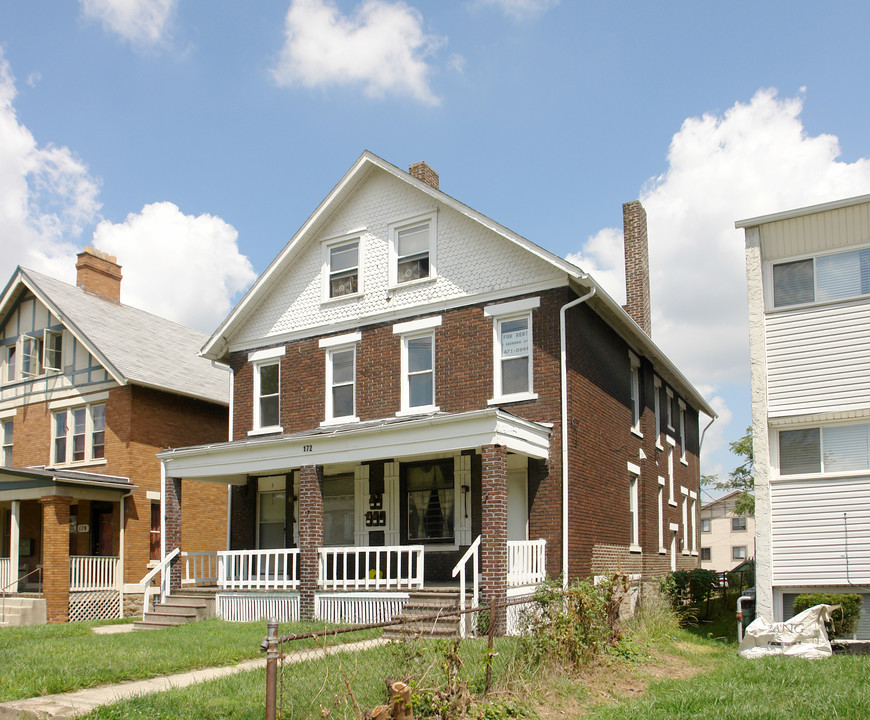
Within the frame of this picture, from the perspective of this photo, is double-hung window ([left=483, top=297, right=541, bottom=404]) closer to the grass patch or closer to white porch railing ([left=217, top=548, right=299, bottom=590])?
white porch railing ([left=217, top=548, right=299, bottom=590])

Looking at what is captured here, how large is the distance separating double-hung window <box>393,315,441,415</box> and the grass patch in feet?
16.5

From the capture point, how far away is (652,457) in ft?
72.8

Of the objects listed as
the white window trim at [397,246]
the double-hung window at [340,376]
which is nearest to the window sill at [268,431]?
the double-hung window at [340,376]

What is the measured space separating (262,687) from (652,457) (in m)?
14.7

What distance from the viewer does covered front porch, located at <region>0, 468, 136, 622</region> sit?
2030cm

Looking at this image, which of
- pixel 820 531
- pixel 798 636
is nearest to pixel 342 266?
A: pixel 820 531

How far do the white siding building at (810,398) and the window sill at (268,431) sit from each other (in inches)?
414

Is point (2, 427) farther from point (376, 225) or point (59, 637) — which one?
point (376, 225)

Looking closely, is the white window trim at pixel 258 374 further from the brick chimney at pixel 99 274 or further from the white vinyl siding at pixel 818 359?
the white vinyl siding at pixel 818 359

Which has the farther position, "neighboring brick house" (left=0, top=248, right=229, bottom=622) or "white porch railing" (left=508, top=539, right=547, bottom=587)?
"neighboring brick house" (left=0, top=248, right=229, bottom=622)

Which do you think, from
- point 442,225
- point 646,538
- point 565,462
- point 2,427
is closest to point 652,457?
point 646,538

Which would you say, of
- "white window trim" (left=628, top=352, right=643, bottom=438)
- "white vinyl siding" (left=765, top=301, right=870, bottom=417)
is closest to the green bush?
"white vinyl siding" (left=765, top=301, right=870, bottom=417)

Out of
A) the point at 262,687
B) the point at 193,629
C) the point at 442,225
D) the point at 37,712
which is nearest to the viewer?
the point at 37,712

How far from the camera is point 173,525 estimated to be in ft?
60.4
